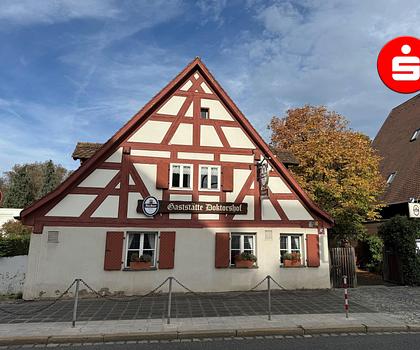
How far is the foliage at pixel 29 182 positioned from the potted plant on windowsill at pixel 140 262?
41.0 metres

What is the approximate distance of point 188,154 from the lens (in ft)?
46.5

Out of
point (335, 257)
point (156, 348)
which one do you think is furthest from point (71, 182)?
point (335, 257)

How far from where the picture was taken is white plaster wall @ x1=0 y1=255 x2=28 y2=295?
13359 mm

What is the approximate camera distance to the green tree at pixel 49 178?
5077 centimetres

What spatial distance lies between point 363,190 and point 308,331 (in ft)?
38.3

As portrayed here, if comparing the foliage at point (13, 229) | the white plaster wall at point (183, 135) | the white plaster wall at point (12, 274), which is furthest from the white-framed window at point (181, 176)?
the foliage at point (13, 229)

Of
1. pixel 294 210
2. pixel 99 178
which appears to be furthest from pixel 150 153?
pixel 294 210

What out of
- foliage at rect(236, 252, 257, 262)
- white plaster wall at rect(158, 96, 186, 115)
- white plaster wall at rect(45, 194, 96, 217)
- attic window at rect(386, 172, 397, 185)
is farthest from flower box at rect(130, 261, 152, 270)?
attic window at rect(386, 172, 397, 185)

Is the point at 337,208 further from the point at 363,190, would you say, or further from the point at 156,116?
the point at 156,116

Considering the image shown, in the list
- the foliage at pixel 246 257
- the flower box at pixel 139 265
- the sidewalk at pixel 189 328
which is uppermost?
the foliage at pixel 246 257

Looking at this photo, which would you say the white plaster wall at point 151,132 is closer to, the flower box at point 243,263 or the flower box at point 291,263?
the flower box at point 243,263

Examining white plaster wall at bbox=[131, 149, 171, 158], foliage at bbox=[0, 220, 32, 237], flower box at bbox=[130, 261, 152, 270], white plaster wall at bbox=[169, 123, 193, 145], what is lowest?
flower box at bbox=[130, 261, 152, 270]

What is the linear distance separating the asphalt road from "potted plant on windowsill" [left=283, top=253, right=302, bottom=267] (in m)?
5.98

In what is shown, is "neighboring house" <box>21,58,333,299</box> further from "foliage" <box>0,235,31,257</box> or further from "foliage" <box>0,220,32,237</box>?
"foliage" <box>0,220,32,237</box>
